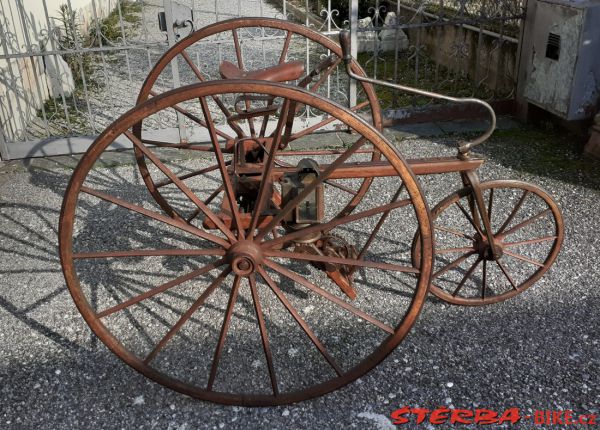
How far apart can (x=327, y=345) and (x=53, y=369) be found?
1.22m

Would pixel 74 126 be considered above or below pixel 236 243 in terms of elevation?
below

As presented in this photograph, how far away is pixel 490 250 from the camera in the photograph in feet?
9.19

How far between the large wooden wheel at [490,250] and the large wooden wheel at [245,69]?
1.95 ft

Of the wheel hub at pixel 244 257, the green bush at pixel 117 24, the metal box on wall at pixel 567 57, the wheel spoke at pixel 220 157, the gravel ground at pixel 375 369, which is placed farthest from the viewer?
the green bush at pixel 117 24

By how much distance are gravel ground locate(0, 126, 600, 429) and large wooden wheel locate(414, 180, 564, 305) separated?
0.10 metres

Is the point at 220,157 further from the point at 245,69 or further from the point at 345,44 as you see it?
the point at 245,69

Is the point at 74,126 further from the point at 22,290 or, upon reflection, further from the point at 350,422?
the point at 350,422

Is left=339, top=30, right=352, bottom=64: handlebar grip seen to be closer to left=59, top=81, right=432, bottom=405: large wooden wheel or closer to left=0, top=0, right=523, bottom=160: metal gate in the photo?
left=59, top=81, right=432, bottom=405: large wooden wheel

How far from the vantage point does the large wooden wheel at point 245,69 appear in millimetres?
2994

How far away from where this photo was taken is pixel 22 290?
10.5ft

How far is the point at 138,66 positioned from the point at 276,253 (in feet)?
20.4

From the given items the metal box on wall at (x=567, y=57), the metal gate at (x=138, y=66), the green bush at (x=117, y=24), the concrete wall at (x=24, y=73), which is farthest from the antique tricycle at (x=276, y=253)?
the green bush at (x=117, y=24)

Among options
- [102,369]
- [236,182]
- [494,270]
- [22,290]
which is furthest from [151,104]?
[494,270]

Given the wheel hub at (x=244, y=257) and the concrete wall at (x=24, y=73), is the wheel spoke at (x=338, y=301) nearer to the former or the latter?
the wheel hub at (x=244, y=257)
